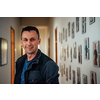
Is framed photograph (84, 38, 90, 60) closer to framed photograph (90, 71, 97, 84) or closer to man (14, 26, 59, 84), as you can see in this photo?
framed photograph (90, 71, 97, 84)

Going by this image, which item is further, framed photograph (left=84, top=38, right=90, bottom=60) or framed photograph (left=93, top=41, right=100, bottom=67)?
framed photograph (left=84, top=38, right=90, bottom=60)

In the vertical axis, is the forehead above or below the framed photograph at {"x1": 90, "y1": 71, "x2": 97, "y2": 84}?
above

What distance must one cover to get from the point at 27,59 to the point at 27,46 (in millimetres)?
165

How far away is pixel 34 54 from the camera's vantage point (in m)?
1.51

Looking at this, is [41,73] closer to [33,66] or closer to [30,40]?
[33,66]

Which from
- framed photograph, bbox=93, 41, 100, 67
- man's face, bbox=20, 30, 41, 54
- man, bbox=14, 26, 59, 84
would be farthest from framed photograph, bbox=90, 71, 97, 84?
man's face, bbox=20, 30, 41, 54

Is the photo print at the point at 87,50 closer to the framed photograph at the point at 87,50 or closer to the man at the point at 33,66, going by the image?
the framed photograph at the point at 87,50

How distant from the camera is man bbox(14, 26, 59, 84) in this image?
55.9 inches

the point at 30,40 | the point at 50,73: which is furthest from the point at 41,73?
the point at 30,40

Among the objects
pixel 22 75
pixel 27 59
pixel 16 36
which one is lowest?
pixel 22 75
